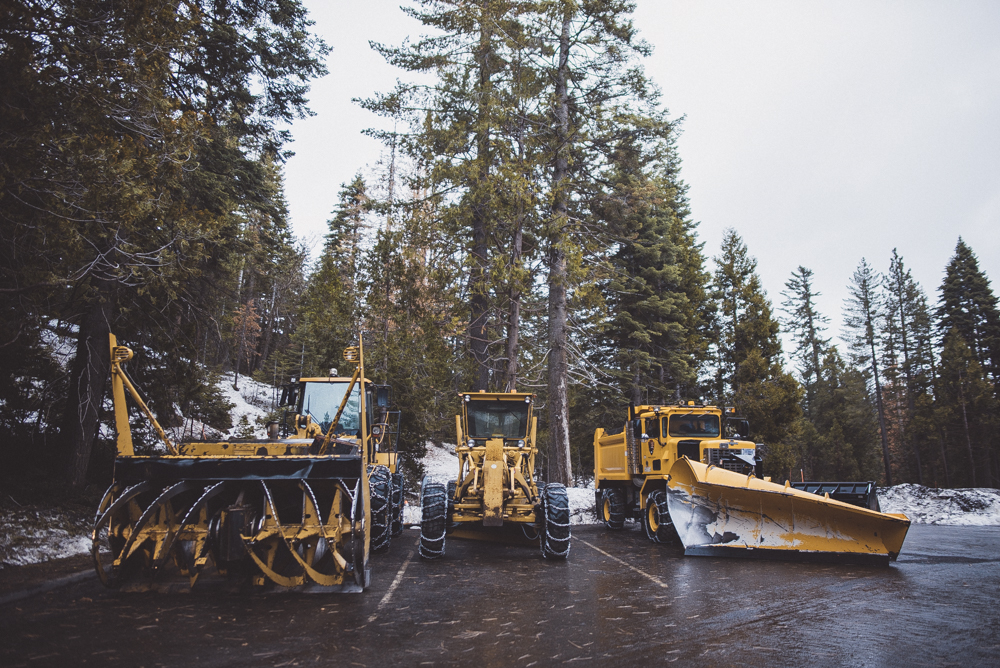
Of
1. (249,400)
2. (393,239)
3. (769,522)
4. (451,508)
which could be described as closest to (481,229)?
(393,239)

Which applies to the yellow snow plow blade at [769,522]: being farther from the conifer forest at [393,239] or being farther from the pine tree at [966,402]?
the pine tree at [966,402]

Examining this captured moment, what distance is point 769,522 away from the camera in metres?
9.89

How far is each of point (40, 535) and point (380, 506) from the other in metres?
4.93

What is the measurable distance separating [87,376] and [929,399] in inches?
1652

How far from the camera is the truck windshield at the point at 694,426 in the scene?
42.6ft

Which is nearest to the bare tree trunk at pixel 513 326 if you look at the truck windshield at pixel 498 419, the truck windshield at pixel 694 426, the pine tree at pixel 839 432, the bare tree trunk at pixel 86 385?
the truck windshield at pixel 694 426

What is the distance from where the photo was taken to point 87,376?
1130 cm

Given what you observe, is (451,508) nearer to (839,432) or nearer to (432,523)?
(432,523)

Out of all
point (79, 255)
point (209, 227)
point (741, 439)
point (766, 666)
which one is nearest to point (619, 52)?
point (741, 439)

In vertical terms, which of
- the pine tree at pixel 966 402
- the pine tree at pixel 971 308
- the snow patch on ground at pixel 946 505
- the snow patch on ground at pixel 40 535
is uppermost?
the pine tree at pixel 971 308

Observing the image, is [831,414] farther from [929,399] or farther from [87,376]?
[87,376]

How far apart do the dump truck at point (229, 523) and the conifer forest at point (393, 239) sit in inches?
94.2

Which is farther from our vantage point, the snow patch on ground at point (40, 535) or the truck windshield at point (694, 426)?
the truck windshield at point (694, 426)

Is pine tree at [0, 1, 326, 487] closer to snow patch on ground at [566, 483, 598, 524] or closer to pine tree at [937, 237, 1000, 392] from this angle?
snow patch on ground at [566, 483, 598, 524]
